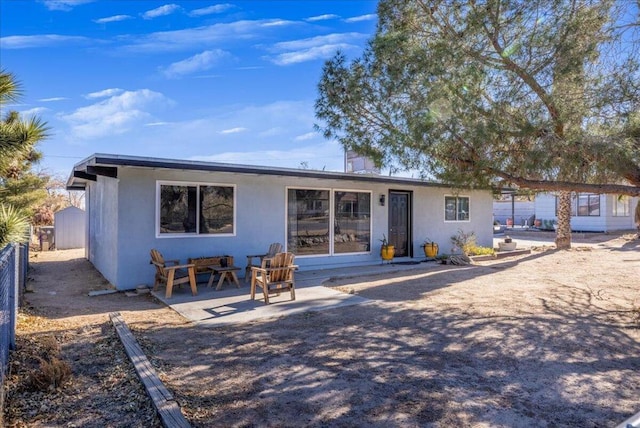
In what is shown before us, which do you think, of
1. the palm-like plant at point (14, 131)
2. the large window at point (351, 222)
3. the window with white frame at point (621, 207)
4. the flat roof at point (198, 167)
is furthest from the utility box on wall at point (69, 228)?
the window with white frame at point (621, 207)

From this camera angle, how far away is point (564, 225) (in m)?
15.3

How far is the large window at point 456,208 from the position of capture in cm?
1303

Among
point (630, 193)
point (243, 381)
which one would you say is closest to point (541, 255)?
point (630, 193)

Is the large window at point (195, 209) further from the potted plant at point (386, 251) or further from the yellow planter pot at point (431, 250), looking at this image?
the yellow planter pot at point (431, 250)

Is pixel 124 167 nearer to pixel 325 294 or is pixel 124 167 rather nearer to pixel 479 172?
pixel 325 294

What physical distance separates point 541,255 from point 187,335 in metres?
12.3

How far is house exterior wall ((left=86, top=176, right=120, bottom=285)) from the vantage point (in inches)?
316

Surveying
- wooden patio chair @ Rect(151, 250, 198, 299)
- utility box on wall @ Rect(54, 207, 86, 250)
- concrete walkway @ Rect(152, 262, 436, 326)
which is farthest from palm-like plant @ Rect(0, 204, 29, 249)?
utility box on wall @ Rect(54, 207, 86, 250)

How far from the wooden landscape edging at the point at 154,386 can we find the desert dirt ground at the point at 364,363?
0.08 m

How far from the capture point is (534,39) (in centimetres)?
576

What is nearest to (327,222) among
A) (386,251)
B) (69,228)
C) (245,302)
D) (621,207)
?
(386,251)

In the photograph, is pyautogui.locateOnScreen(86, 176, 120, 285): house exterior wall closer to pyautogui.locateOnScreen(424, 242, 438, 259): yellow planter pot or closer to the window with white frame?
pyautogui.locateOnScreen(424, 242, 438, 259): yellow planter pot

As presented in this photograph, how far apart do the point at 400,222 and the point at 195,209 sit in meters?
6.23

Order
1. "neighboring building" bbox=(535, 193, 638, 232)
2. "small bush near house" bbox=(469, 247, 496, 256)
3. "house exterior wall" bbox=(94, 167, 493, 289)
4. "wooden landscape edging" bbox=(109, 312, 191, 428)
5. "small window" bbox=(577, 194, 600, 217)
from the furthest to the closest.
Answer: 1. "small window" bbox=(577, 194, 600, 217)
2. "neighboring building" bbox=(535, 193, 638, 232)
3. "small bush near house" bbox=(469, 247, 496, 256)
4. "house exterior wall" bbox=(94, 167, 493, 289)
5. "wooden landscape edging" bbox=(109, 312, 191, 428)
